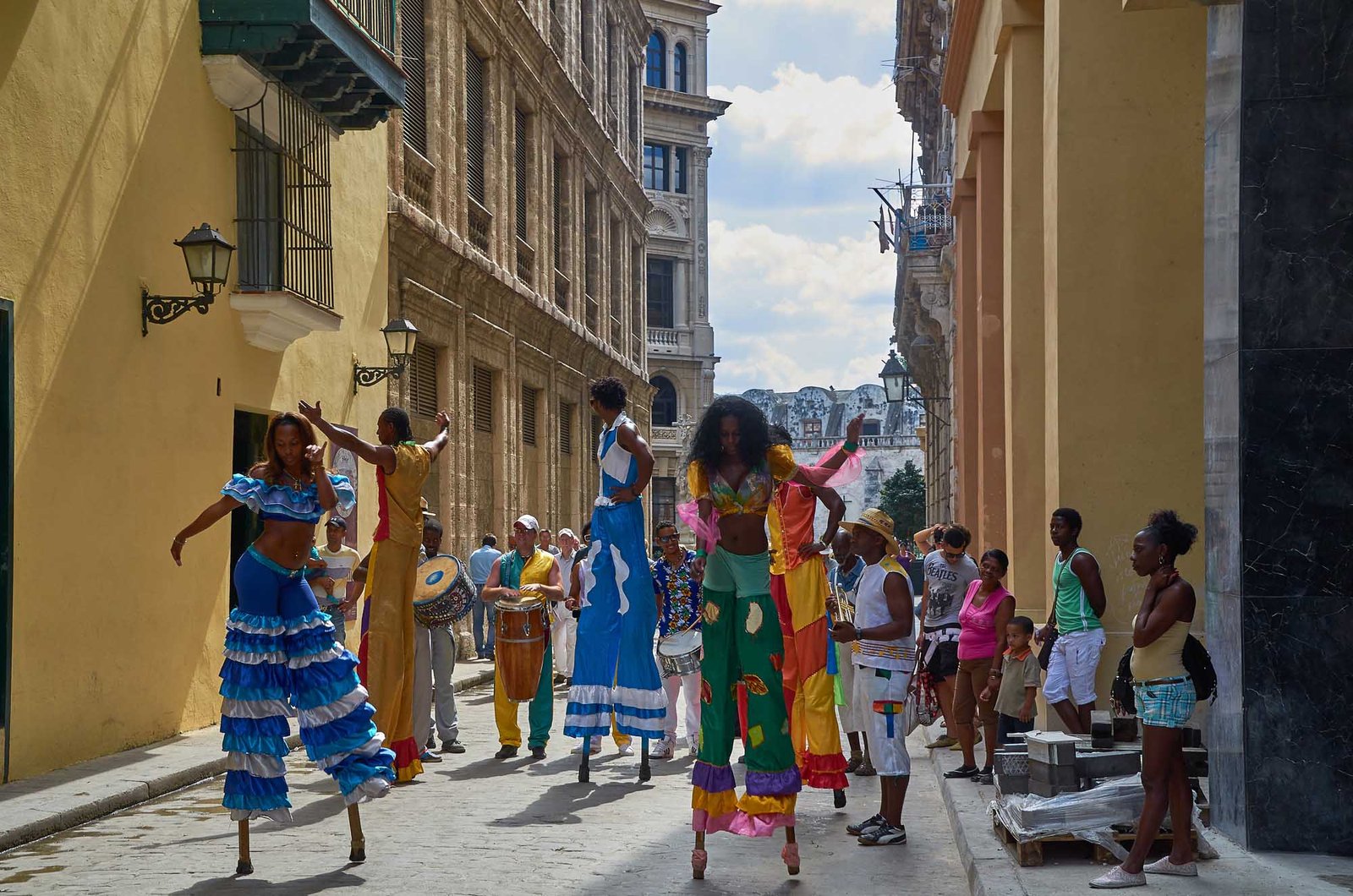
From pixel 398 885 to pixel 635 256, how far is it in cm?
3136

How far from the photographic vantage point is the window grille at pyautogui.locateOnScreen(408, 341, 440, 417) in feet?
61.3

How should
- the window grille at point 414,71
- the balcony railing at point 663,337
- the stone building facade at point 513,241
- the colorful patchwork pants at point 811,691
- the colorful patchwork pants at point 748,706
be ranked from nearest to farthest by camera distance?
the colorful patchwork pants at point 748,706 < the colorful patchwork pants at point 811,691 < the window grille at point 414,71 < the stone building facade at point 513,241 < the balcony railing at point 663,337

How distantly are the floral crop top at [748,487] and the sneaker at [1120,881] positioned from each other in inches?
83.1

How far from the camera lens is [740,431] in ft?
22.2

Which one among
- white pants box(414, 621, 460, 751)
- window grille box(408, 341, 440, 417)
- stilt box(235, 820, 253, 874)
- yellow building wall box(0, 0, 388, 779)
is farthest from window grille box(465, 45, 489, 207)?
stilt box(235, 820, 253, 874)

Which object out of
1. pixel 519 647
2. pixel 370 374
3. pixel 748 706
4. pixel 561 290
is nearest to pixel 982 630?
pixel 748 706

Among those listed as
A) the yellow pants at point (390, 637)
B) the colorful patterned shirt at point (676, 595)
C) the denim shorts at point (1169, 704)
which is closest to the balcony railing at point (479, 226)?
the colorful patterned shirt at point (676, 595)

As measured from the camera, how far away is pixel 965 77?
17.3m

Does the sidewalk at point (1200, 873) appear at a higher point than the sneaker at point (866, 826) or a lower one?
higher

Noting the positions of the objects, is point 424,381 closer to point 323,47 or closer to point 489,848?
point 323,47

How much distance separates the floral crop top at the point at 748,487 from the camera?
6.73 meters

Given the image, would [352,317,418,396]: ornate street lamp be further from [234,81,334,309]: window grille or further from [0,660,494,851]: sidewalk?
[0,660,494,851]: sidewalk

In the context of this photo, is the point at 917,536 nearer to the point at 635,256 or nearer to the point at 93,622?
the point at 93,622

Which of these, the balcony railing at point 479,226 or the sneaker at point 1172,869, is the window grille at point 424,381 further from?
the sneaker at point 1172,869
